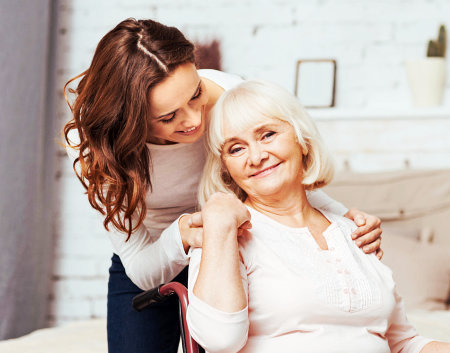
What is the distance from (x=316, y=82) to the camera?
9.93 feet

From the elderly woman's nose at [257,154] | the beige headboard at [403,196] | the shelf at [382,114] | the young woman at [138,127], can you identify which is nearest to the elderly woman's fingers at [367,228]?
the young woman at [138,127]

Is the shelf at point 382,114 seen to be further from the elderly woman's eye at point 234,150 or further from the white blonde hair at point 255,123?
the elderly woman's eye at point 234,150

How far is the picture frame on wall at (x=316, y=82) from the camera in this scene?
3016 millimetres

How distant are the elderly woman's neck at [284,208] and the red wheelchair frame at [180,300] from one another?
0.29 meters

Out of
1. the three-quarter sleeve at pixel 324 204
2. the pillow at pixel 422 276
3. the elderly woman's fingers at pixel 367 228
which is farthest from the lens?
the pillow at pixel 422 276

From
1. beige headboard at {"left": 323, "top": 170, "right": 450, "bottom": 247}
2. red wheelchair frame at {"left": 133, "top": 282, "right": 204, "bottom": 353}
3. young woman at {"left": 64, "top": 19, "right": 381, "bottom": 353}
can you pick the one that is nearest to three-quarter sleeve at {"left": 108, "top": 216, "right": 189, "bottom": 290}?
young woman at {"left": 64, "top": 19, "right": 381, "bottom": 353}

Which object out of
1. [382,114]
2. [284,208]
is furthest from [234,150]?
[382,114]

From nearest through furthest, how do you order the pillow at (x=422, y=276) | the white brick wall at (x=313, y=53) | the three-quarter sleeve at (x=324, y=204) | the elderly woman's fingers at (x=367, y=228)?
the elderly woman's fingers at (x=367, y=228), the three-quarter sleeve at (x=324, y=204), the pillow at (x=422, y=276), the white brick wall at (x=313, y=53)

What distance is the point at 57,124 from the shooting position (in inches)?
129

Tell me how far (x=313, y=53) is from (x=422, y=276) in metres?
1.31

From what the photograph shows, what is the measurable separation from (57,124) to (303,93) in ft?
4.54

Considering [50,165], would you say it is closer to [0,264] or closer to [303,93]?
[0,264]

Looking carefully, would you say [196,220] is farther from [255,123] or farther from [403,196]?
[403,196]

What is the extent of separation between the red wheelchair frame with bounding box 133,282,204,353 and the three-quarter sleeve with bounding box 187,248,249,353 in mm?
67
